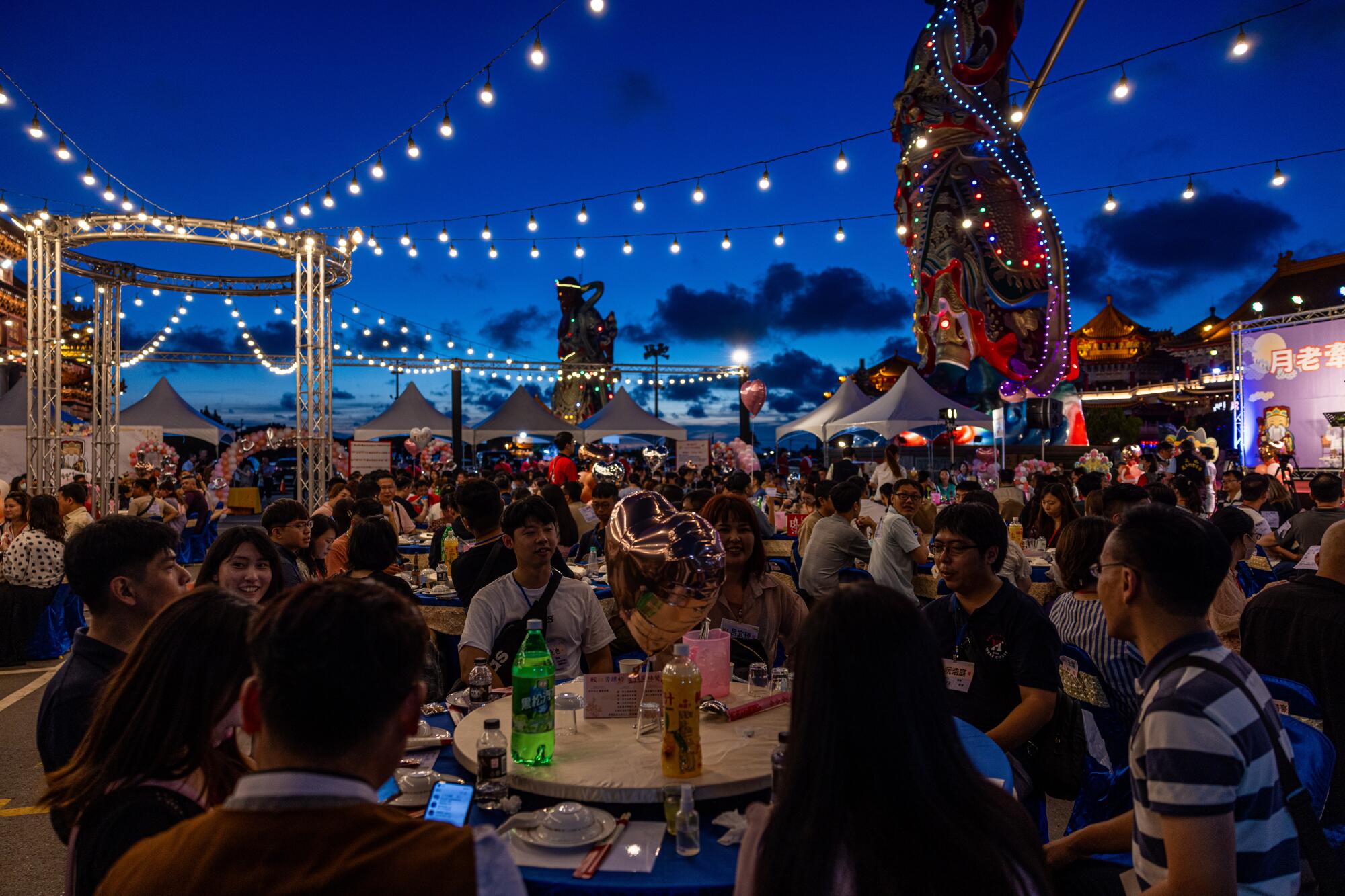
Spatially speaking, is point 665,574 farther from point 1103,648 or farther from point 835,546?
point 835,546

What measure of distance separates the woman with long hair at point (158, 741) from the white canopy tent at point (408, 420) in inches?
752

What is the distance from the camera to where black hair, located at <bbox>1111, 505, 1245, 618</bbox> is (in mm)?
1875

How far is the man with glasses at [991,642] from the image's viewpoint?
289 centimetres

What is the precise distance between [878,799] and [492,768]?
4.18 feet

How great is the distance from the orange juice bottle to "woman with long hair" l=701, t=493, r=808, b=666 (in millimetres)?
1708

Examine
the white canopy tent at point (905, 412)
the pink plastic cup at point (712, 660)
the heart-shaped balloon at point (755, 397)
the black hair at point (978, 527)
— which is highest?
the heart-shaped balloon at point (755, 397)

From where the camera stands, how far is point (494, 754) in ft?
7.39

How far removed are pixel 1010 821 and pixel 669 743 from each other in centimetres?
105

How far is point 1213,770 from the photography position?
161 cm

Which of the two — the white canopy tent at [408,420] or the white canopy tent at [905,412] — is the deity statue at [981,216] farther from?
the white canopy tent at [408,420]

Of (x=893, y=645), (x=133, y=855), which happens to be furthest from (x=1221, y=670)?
(x=133, y=855)

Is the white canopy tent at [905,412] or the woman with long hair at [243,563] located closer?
the woman with long hair at [243,563]

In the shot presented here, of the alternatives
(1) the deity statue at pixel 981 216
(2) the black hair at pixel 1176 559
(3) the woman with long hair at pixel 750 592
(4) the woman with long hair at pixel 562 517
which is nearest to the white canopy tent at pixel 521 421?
(1) the deity statue at pixel 981 216

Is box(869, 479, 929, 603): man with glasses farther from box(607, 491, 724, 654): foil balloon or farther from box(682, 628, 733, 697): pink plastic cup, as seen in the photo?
box(607, 491, 724, 654): foil balloon
